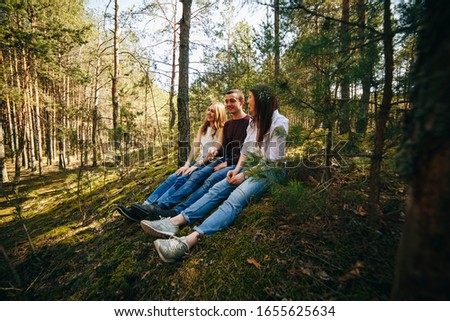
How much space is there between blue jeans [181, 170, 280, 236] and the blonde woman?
613 millimetres

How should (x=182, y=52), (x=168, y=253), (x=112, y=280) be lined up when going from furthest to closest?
(x=182, y=52), (x=112, y=280), (x=168, y=253)

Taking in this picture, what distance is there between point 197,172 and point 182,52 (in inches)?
101

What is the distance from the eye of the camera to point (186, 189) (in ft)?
9.32

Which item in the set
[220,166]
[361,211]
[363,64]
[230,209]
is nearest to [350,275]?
[361,211]

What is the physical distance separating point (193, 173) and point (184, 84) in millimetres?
2053

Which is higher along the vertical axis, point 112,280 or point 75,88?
point 75,88

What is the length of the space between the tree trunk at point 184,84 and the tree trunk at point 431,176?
144 inches

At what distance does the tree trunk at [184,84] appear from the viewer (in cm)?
384

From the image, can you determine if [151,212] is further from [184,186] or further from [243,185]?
[243,185]

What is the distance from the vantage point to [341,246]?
149 cm

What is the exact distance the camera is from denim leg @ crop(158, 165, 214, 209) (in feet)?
9.11
